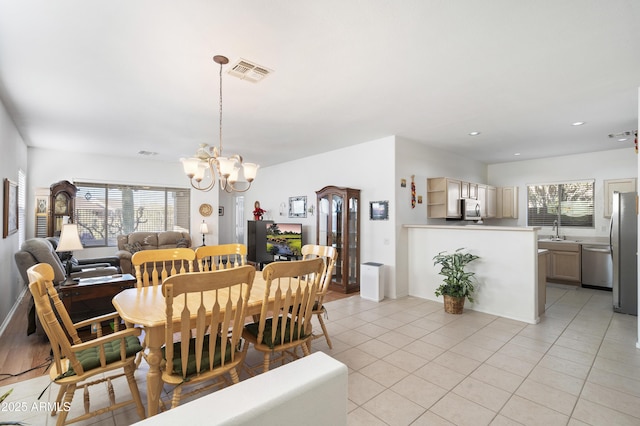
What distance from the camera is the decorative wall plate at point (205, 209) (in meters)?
7.62

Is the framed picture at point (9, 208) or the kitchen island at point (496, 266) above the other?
the framed picture at point (9, 208)

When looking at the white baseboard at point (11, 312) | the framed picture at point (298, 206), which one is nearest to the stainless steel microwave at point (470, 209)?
the framed picture at point (298, 206)

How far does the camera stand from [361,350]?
9.84ft

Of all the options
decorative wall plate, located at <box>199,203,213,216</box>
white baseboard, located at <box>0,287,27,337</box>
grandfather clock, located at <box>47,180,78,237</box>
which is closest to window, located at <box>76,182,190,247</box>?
decorative wall plate, located at <box>199,203,213,216</box>

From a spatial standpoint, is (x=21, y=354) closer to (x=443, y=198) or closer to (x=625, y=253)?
(x=443, y=198)

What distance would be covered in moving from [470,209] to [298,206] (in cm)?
353

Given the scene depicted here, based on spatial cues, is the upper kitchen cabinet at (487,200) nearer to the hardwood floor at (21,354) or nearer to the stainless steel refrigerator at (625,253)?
the stainless steel refrigerator at (625,253)

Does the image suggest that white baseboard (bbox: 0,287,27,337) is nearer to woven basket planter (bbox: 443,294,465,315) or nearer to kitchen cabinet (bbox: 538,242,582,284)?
woven basket planter (bbox: 443,294,465,315)

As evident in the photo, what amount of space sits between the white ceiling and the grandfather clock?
117 cm

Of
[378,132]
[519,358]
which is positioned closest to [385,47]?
[378,132]

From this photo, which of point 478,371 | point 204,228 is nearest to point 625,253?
point 478,371

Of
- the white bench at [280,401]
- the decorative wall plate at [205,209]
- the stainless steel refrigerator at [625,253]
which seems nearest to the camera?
the white bench at [280,401]

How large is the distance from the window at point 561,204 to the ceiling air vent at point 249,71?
648 cm

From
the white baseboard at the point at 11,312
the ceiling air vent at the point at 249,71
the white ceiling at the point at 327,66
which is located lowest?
the white baseboard at the point at 11,312
